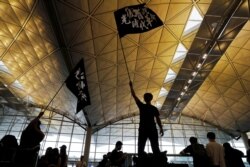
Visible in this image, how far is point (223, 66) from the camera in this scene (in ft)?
80.8

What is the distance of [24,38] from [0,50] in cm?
389

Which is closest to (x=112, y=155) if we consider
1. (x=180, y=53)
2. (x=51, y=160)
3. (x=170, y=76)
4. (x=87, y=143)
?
(x=51, y=160)

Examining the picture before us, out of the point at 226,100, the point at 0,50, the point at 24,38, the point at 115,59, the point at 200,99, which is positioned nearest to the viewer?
the point at 24,38

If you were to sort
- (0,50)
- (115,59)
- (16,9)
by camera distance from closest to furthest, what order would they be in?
1. (16,9)
2. (0,50)
3. (115,59)

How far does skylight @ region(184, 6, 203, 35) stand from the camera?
16956 mm

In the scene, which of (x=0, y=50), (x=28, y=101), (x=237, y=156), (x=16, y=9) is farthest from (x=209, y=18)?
(x=28, y=101)

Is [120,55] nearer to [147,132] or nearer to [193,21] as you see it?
[193,21]

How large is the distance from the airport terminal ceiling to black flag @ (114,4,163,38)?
3.06ft

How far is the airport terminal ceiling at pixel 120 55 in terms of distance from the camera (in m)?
15.3

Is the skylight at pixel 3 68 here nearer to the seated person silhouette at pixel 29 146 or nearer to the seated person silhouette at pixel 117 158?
the seated person silhouette at pixel 29 146

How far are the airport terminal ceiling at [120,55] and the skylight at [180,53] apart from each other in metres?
0.11

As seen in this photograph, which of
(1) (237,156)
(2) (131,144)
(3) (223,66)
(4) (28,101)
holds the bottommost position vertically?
(1) (237,156)

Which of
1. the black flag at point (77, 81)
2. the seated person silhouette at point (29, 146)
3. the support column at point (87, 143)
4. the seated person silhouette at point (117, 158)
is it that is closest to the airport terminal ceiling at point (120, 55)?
the support column at point (87, 143)

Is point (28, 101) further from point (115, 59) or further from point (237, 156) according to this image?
point (237, 156)
